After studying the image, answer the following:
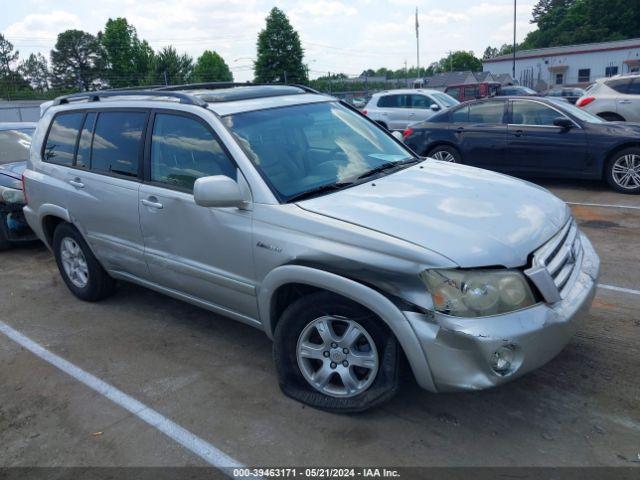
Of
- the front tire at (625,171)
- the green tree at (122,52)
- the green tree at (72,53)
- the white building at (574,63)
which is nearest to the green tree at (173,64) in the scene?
the green tree at (122,52)

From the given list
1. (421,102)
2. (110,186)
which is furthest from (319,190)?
(421,102)

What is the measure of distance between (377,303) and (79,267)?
3398 mm

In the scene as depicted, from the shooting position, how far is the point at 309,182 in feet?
11.6

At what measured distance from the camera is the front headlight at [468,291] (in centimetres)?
271

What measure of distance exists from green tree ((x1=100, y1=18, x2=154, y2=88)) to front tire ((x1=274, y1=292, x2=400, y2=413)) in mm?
75783

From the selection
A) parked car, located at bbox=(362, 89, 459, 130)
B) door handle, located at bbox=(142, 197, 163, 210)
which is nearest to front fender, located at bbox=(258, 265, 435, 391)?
door handle, located at bbox=(142, 197, 163, 210)

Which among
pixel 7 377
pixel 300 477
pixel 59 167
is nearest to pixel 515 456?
pixel 300 477

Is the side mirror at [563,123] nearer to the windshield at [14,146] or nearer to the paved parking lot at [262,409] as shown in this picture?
the paved parking lot at [262,409]

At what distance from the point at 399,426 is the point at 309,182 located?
1.55 meters

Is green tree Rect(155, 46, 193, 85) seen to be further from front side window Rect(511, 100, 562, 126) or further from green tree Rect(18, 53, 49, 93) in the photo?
front side window Rect(511, 100, 562, 126)

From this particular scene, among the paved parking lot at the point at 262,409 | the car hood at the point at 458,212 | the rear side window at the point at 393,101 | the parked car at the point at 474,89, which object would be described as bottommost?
the paved parking lot at the point at 262,409

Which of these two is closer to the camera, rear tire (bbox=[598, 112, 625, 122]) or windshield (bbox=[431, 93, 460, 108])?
rear tire (bbox=[598, 112, 625, 122])

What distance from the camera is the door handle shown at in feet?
12.9

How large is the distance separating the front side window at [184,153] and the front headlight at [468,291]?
1495mm
